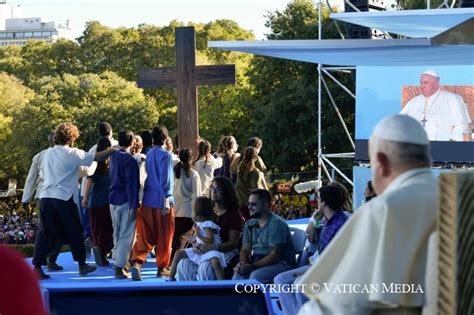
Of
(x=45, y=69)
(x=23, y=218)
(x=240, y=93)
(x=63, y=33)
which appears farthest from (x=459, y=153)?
(x=63, y=33)

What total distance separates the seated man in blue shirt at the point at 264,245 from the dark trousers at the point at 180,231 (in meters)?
2.51

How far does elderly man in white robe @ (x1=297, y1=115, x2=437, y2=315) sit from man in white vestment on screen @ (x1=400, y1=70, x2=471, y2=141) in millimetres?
13405

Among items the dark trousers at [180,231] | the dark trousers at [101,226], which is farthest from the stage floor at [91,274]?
the dark trousers at [180,231]

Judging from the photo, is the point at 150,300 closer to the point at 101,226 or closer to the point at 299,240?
the point at 299,240

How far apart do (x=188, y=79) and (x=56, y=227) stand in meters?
3.28

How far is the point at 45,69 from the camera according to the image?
64.4m

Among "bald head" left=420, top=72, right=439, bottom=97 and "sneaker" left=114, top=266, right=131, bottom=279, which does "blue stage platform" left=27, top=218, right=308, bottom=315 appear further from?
"bald head" left=420, top=72, right=439, bottom=97

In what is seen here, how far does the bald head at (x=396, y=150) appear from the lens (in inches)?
131

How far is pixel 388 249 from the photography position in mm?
3104

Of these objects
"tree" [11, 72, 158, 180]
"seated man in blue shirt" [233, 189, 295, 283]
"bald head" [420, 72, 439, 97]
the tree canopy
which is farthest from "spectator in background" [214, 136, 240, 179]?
"tree" [11, 72, 158, 180]

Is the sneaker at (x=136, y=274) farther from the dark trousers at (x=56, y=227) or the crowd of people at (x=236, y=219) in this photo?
the dark trousers at (x=56, y=227)

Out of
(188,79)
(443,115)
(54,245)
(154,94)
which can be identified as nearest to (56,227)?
(54,245)

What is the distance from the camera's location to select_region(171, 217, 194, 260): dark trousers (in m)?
11.1

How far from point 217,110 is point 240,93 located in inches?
52.9
